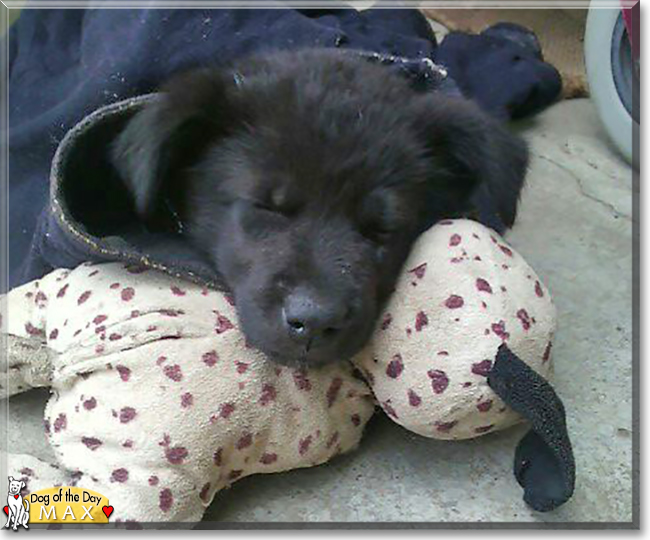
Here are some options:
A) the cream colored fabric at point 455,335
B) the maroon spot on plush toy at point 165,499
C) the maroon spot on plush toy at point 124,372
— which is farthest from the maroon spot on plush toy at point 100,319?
the cream colored fabric at point 455,335

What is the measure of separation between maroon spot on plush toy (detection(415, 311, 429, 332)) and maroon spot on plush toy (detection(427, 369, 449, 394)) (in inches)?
3.2

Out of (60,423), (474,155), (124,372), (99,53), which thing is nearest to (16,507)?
(60,423)

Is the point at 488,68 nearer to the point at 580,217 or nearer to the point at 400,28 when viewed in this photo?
the point at 400,28

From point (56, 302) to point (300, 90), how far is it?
0.60 m

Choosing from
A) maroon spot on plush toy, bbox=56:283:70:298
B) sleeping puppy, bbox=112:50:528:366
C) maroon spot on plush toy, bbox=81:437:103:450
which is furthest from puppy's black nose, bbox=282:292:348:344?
maroon spot on plush toy, bbox=56:283:70:298

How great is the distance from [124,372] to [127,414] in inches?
2.9

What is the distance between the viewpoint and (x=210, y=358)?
5.13 ft

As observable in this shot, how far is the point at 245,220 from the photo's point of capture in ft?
5.50

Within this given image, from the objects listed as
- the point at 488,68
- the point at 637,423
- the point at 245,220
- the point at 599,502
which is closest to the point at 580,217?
the point at 488,68

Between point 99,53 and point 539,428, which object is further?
point 99,53

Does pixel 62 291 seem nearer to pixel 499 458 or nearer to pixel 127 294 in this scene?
pixel 127 294

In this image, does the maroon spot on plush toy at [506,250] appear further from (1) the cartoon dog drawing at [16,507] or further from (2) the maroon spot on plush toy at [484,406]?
(1) the cartoon dog drawing at [16,507]

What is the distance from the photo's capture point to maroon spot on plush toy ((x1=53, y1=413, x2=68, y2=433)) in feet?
5.19

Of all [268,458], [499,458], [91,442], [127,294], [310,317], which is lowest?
[499,458]
